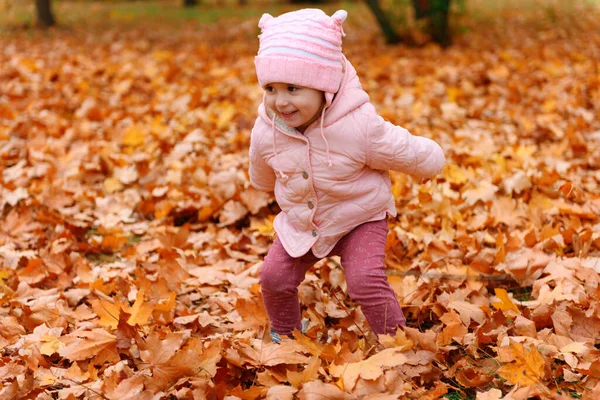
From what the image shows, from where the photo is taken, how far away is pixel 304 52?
7.00 ft

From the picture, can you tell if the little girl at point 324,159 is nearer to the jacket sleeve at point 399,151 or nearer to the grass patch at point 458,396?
the jacket sleeve at point 399,151

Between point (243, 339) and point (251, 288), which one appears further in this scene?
point (251, 288)

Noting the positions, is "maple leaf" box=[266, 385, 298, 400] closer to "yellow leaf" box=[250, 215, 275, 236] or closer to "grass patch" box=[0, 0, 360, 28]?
"yellow leaf" box=[250, 215, 275, 236]

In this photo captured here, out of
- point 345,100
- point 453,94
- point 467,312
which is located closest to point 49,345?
point 345,100

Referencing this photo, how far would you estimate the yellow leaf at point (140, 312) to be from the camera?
2492 mm

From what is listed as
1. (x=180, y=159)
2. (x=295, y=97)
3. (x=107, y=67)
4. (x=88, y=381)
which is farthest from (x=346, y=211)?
(x=107, y=67)

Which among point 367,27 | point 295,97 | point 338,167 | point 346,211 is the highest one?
point 295,97

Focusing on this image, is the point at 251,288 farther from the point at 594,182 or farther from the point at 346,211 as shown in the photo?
the point at 594,182

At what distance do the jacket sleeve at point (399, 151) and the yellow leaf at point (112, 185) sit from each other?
233 cm

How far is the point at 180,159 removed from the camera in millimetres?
4555

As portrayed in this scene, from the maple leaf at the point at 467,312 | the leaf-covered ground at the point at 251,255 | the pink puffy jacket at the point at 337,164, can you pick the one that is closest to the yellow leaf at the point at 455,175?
the leaf-covered ground at the point at 251,255

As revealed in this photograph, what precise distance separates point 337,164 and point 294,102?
0.83ft

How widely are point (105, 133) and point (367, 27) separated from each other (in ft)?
26.1

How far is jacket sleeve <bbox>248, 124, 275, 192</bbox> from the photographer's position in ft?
7.77
